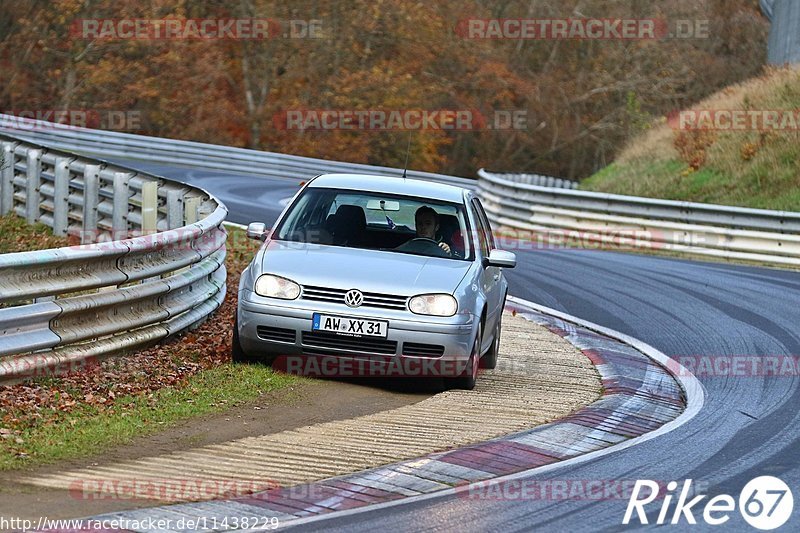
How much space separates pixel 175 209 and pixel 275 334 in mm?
6107

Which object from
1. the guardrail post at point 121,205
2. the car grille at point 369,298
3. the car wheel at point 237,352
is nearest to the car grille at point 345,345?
the car grille at point 369,298

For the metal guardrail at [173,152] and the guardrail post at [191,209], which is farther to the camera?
the metal guardrail at [173,152]

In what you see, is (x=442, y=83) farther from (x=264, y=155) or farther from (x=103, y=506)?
(x=103, y=506)

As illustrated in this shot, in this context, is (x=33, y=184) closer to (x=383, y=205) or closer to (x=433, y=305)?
(x=383, y=205)

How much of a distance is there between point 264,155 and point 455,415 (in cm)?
3176

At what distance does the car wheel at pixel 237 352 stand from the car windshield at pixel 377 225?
3.28 ft

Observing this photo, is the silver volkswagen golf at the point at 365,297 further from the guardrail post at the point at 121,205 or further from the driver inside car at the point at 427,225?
the guardrail post at the point at 121,205

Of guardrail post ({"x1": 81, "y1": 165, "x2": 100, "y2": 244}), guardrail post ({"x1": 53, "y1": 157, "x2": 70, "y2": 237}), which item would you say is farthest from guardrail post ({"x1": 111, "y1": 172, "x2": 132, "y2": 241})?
guardrail post ({"x1": 53, "y1": 157, "x2": 70, "y2": 237})

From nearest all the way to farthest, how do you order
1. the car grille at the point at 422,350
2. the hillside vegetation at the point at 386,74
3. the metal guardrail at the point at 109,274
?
the metal guardrail at the point at 109,274 < the car grille at the point at 422,350 < the hillside vegetation at the point at 386,74

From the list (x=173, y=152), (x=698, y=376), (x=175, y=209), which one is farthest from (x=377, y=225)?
(x=173, y=152)

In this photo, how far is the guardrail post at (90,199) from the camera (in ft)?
55.4

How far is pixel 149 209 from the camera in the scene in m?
15.4

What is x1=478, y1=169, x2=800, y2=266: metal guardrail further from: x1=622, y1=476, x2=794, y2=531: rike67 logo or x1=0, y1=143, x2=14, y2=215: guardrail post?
x1=622, y1=476, x2=794, y2=531: rike67 logo

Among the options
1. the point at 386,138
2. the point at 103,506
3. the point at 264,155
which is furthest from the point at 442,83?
the point at 103,506
